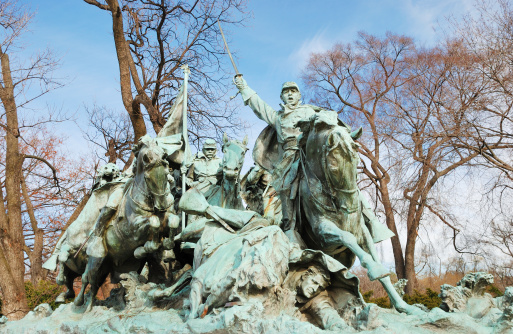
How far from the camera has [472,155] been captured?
52.6 feet

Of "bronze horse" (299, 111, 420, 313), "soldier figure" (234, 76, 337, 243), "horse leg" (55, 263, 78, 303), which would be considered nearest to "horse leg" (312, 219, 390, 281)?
"bronze horse" (299, 111, 420, 313)

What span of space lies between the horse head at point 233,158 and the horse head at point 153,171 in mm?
998

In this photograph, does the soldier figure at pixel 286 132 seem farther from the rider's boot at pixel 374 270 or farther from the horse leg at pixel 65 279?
the horse leg at pixel 65 279

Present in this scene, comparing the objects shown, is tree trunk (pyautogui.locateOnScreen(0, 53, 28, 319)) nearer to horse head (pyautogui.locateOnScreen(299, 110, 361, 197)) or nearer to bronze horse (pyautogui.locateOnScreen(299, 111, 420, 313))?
bronze horse (pyautogui.locateOnScreen(299, 111, 420, 313))

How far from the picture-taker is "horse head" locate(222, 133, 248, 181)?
6.61 meters

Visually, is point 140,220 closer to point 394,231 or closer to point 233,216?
point 233,216

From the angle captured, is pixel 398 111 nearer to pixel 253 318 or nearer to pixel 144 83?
pixel 144 83

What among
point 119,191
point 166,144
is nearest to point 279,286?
point 119,191

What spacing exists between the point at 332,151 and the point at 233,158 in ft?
6.58

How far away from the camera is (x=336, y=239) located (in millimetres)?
5352

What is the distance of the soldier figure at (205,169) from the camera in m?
Answer: 7.74

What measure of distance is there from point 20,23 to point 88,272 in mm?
10895

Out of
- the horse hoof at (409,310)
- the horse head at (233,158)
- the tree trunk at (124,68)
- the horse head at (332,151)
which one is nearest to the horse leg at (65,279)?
the horse head at (233,158)

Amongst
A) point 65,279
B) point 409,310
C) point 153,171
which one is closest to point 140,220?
point 153,171
